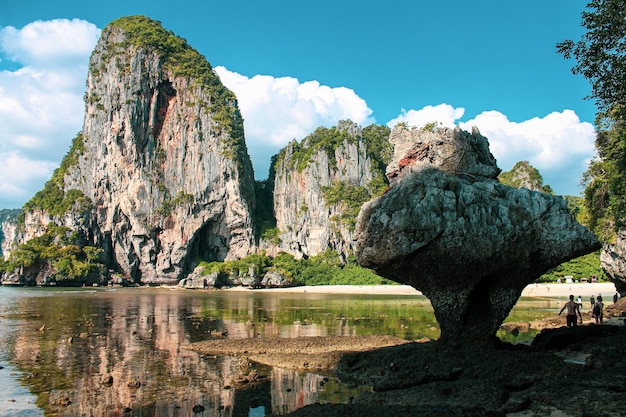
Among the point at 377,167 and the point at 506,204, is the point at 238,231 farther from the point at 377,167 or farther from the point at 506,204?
the point at 506,204

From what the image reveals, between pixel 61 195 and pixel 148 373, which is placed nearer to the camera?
pixel 148 373

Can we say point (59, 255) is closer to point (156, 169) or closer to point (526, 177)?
point (156, 169)

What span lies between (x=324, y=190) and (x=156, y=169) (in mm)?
34808

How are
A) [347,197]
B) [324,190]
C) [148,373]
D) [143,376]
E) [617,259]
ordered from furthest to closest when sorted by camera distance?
[324,190]
[347,197]
[617,259]
[148,373]
[143,376]

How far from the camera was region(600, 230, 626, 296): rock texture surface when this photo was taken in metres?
23.5

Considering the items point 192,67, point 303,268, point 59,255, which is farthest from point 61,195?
point 303,268

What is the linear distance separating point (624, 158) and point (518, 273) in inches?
326

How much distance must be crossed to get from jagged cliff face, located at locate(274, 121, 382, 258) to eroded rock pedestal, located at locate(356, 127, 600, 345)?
71621mm

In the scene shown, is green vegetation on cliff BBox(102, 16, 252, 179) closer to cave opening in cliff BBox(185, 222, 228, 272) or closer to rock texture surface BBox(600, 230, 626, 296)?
cave opening in cliff BBox(185, 222, 228, 272)

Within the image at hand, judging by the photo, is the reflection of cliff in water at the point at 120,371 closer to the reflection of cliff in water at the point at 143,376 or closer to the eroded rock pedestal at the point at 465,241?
the reflection of cliff in water at the point at 143,376

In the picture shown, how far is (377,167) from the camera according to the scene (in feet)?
307

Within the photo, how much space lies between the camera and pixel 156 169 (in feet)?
317

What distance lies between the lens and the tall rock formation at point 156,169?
93.8 m

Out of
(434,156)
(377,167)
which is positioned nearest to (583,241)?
(434,156)
